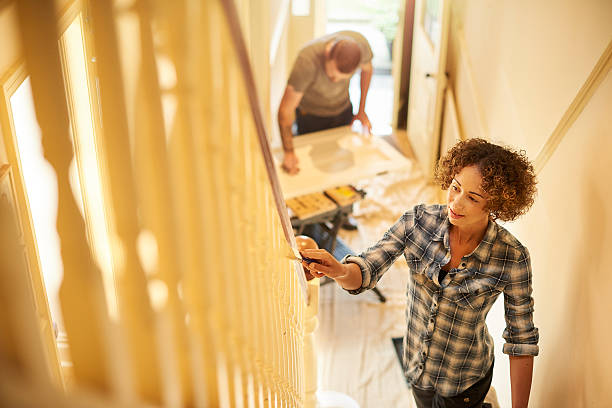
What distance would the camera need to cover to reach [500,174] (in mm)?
1729

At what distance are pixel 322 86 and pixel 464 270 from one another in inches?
111

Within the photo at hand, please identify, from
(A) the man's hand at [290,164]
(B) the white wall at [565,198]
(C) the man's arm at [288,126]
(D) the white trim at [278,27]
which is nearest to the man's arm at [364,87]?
(C) the man's arm at [288,126]

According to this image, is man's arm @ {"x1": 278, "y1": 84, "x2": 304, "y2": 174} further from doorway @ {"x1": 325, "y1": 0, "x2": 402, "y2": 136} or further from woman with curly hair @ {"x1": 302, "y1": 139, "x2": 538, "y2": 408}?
doorway @ {"x1": 325, "y1": 0, "x2": 402, "y2": 136}

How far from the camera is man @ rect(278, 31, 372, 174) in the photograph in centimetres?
397

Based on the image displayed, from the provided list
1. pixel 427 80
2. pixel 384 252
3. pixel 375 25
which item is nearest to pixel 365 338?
pixel 384 252

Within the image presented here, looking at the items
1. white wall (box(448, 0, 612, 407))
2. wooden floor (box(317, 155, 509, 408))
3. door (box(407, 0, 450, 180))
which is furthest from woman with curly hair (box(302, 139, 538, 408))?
door (box(407, 0, 450, 180))

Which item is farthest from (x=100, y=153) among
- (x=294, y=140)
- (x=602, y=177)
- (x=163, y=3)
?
(x=294, y=140)

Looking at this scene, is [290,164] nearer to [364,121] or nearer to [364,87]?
[364,121]

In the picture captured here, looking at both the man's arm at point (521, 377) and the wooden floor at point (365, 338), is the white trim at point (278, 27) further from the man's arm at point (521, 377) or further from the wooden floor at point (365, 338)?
the man's arm at point (521, 377)

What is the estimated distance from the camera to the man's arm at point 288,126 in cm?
388

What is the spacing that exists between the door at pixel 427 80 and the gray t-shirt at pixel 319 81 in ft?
2.32

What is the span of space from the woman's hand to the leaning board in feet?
6.26

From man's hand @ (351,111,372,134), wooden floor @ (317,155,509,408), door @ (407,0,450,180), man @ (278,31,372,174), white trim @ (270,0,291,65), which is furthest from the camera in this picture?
white trim @ (270,0,291,65)

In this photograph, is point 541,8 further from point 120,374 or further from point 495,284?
point 120,374
